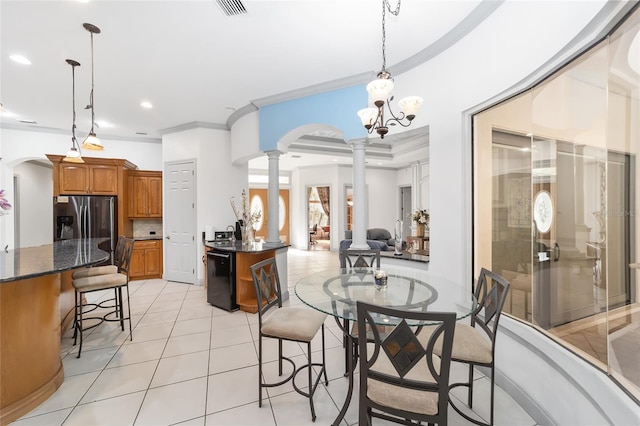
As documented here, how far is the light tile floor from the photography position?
188 cm

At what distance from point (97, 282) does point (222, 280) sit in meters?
1.42

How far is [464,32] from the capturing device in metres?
2.43

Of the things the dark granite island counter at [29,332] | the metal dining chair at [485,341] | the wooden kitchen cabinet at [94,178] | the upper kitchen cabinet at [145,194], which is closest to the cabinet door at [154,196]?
the upper kitchen cabinet at [145,194]

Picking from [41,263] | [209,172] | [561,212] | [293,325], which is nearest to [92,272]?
[41,263]

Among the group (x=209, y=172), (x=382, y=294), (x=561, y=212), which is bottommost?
(x=382, y=294)

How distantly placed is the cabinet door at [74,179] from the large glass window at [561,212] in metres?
6.28

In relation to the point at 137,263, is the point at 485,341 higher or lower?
higher

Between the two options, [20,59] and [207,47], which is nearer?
[207,47]

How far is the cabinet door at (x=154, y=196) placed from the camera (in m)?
5.74

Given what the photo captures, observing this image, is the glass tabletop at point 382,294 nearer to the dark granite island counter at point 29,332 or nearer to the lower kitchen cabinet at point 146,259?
the dark granite island counter at point 29,332

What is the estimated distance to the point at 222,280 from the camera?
12.8 ft

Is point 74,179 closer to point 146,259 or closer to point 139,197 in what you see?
point 139,197

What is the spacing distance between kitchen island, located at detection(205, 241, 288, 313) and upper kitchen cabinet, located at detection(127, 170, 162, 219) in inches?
102

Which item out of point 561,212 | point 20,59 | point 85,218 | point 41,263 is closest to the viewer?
point 41,263
